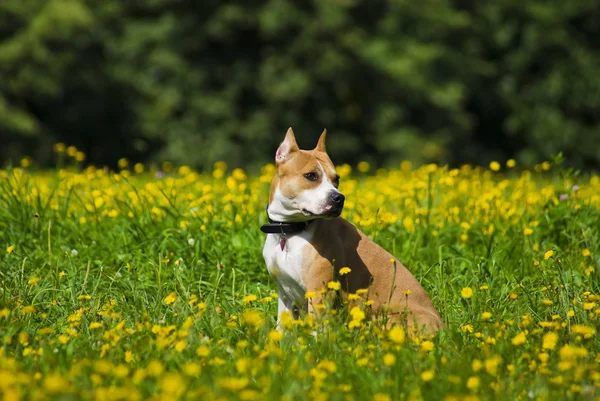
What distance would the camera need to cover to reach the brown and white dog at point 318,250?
428 cm

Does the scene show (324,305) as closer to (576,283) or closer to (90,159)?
(576,283)

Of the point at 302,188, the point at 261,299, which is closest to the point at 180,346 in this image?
the point at 302,188

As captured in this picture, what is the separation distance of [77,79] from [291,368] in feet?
57.2

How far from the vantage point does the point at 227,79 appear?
20156mm

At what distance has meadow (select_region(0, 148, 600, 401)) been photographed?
3174 mm

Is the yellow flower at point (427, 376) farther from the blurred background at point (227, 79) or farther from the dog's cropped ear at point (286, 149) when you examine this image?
the blurred background at point (227, 79)

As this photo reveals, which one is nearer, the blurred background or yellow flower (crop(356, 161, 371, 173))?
yellow flower (crop(356, 161, 371, 173))

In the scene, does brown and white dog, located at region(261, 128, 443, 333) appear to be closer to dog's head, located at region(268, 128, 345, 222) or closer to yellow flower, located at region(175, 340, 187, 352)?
dog's head, located at region(268, 128, 345, 222)

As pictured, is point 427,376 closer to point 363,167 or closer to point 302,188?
point 302,188

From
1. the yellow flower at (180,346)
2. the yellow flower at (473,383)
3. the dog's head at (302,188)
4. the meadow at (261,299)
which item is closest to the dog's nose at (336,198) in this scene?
the dog's head at (302,188)

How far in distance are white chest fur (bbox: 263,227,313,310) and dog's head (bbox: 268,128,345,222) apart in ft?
0.39

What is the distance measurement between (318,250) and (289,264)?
17cm

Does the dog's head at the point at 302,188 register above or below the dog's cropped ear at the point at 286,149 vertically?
below

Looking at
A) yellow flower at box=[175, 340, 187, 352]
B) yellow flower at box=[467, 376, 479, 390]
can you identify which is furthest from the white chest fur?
yellow flower at box=[467, 376, 479, 390]
